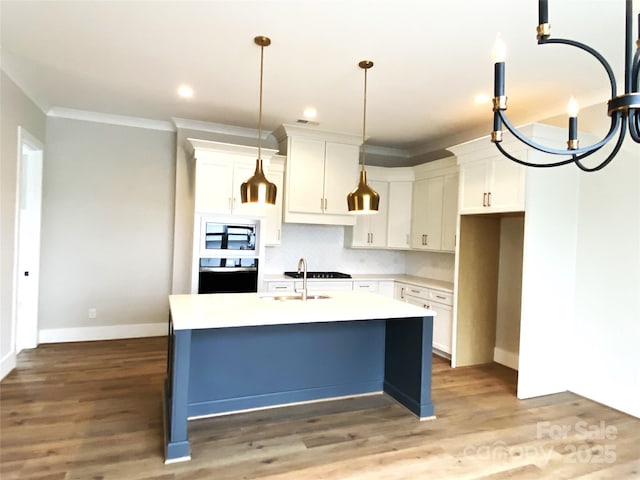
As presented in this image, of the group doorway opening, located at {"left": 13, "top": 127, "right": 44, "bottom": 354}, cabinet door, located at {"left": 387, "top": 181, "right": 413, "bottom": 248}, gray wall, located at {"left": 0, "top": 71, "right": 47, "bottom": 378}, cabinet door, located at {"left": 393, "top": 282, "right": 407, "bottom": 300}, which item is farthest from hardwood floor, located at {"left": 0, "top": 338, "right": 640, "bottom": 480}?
cabinet door, located at {"left": 387, "top": 181, "right": 413, "bottom": 248}

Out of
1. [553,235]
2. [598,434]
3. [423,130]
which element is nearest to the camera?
[598,434]

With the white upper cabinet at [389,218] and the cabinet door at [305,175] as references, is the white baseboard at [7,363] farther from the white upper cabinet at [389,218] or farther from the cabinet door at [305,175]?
the white upper cabinet at [389,218]

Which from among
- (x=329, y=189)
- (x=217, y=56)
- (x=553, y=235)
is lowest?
(x=553, y=235)

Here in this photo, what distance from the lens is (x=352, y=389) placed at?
11.1ft

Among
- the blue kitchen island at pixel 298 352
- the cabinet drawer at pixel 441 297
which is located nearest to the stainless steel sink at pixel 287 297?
the blue kitchen island at pixel 298 352

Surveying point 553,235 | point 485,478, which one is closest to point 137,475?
point 485,478

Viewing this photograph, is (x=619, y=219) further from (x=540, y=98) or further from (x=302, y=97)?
(x=302, y=97)

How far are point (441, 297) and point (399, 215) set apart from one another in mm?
1431

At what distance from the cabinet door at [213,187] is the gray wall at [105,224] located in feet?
2.95

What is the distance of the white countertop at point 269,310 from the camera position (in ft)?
8.19

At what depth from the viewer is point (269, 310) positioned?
2746mm

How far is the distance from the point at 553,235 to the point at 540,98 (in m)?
1.34

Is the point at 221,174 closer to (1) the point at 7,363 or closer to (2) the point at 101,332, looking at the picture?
(2) the point at 101,332

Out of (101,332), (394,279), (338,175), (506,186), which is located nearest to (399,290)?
(394,279)
